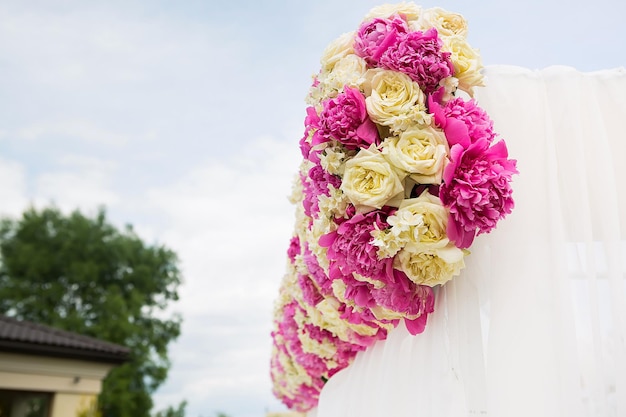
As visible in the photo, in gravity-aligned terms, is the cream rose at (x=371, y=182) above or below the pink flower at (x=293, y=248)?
below

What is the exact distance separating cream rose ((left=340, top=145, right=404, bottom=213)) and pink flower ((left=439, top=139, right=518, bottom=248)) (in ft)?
0.49

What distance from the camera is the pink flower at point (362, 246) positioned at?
5.74ft

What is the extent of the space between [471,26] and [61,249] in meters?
21.4

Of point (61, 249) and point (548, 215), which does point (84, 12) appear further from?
point (548, 215)

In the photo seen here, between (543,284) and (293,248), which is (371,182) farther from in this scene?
(293,248)

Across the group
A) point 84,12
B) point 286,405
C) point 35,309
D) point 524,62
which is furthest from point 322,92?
point 35,309

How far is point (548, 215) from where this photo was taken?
181cm

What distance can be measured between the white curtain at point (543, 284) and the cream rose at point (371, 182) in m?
0.36

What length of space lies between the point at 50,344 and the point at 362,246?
38.9 feet

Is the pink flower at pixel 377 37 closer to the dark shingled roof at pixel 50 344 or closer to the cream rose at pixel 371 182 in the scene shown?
the cream rose at pixel 371 182

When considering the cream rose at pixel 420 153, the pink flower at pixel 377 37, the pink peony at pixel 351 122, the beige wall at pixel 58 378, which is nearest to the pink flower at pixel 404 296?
the cream rose at pixel 420 153

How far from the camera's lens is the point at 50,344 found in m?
11.8

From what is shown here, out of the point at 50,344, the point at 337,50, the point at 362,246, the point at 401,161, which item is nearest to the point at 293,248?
the point at 337,50

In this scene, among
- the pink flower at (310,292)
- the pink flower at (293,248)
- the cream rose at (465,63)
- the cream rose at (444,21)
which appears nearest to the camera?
the cream rose at (465,63)
